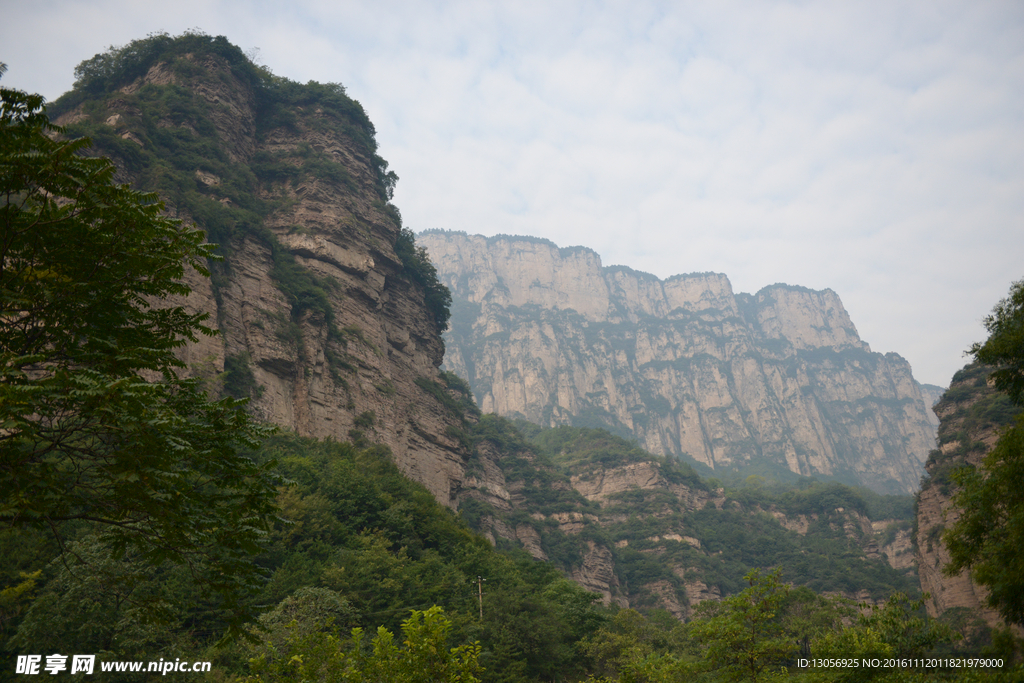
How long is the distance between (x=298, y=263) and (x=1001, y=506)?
135ft

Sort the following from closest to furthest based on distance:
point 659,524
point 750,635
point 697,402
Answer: point 750,635 → point 659,524 → point 697,402

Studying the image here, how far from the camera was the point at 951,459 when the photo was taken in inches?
2079

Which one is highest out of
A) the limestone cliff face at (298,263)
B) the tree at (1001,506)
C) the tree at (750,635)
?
the limestone cliff face at (298,263)

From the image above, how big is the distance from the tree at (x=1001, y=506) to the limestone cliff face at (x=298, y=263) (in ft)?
99.0

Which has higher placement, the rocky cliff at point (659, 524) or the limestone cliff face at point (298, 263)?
the limestone cliff face at point (298, 263)

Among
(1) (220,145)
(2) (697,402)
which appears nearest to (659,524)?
(1) (220,145)

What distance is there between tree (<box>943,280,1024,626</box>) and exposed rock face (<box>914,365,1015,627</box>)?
1663 inches

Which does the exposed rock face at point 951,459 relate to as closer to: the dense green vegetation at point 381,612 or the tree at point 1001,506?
the dense green vegetation at point 381,612

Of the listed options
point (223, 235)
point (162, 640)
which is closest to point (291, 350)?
point (223, 235)

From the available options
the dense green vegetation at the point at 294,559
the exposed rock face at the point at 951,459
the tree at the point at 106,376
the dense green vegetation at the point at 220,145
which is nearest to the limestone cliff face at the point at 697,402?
the dense green vegetation at the point at 294,559

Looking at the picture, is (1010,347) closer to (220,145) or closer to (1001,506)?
(1001,506)

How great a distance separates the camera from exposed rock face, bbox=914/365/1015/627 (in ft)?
157

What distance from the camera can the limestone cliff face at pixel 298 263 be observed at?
114ft

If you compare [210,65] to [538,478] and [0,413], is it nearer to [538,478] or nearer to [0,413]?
[0,413]
